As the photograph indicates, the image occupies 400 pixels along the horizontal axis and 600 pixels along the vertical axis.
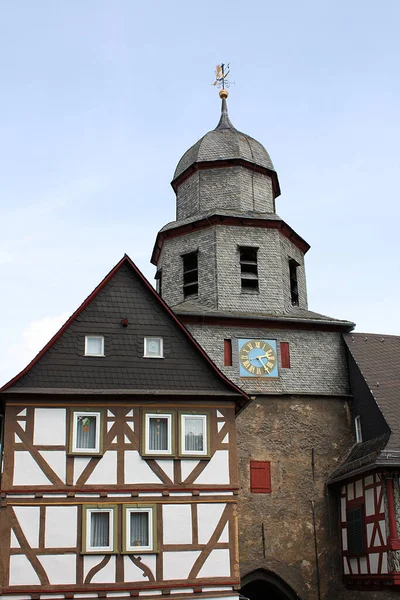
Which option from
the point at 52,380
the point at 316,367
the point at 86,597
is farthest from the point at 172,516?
the point at 316,367

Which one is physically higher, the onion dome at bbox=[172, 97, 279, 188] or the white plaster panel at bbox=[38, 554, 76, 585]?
the onion dome at bbox=[172, 97, 279, 188]

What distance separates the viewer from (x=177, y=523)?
20.4m

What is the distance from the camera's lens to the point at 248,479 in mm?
26172

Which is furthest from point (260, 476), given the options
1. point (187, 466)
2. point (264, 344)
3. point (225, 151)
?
point (225, 151)

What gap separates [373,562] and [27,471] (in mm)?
10349

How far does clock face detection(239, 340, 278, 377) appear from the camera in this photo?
27562mm

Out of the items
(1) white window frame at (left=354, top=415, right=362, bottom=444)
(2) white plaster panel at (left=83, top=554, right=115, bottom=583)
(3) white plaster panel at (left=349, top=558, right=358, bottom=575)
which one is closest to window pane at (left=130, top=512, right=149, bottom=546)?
(2) white plaster panel at (left=83, top=554, right=115, bottom=583)

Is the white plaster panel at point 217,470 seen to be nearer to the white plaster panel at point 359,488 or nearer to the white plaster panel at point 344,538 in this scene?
the white plaster panel at point 359,488

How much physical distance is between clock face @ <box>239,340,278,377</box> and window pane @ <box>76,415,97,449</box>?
761cm

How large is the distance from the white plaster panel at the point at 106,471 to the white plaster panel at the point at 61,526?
86cm

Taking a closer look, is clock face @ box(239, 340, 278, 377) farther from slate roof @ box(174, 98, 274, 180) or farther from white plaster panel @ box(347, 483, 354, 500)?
slate roof @ box(174, 98, 274, 180)

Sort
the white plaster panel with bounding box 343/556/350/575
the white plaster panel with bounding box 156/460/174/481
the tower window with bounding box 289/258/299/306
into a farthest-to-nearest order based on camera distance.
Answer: the tower window with bounding box 289/258/299/306
the white plaster panel with bounding box 343/556/350/575
the white plaster panel with bounding box 156/460/174/481

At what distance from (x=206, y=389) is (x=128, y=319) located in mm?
2922

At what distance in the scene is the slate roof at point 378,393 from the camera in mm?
23672
